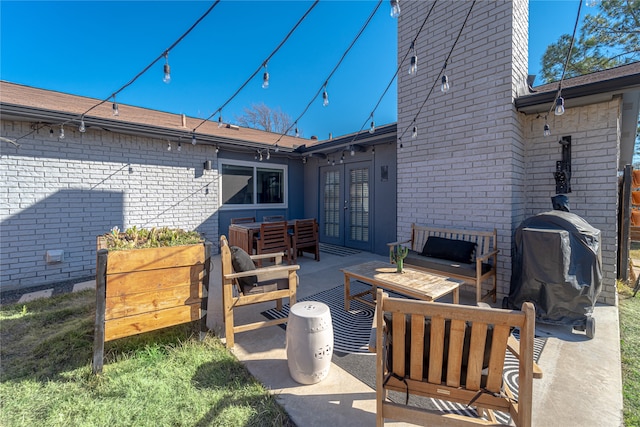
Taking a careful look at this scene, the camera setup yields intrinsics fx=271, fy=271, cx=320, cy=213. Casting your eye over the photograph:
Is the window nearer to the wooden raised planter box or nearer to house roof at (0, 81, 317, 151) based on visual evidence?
house roof at (0, 81, 317, 151)

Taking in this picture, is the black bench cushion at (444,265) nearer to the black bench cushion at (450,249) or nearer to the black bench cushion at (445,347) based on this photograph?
the black bench cushion at (450,249)

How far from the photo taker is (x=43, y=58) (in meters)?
6.05

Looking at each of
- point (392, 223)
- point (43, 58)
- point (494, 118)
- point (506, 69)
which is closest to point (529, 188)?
point (494, 118)

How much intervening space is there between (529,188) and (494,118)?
1239 mm

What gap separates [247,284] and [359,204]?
15.7 ft

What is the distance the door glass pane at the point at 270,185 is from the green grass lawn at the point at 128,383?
5.19m

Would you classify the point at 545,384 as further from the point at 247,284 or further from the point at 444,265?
the point at 247,284

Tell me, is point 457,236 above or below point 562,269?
above

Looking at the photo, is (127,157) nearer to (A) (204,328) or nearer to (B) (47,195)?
(B) (47,195)

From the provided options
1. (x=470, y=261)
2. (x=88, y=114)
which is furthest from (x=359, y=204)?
(x=88, y=114)

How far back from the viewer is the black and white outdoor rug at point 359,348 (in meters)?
1.88

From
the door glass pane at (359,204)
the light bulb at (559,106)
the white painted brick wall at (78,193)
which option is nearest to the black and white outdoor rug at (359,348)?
the light bulb at (559,106)

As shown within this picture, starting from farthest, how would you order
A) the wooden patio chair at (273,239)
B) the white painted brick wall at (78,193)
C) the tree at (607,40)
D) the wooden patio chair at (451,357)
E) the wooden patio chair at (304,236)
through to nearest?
the tree at (607,40) < the wooden patio chair at (304,236) < the wooden patio chair at (273,239) < the white painted brick wall at (78,193) < the wooden patio chair at (451,357)

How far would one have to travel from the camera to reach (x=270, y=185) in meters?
7.97
